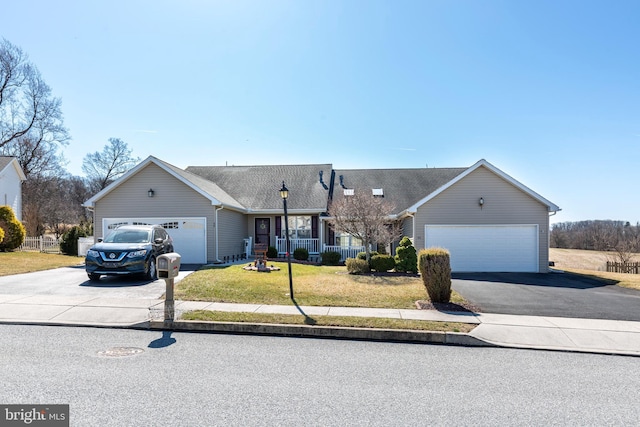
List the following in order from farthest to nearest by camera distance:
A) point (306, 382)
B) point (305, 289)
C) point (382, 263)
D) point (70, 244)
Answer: point (70, 244) < point (382, 263) < point (305, 289) < point (306, 382)

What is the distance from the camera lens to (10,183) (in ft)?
99.0

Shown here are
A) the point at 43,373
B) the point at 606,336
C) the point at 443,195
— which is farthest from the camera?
the point at 443,195

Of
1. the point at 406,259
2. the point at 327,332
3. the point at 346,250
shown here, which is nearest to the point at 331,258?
the point at 346,250

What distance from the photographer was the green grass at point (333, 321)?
7441 mm

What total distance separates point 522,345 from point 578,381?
5.44 ft

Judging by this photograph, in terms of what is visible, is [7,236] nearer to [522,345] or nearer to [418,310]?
[418,310]

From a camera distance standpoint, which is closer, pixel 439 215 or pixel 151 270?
pixel 151 270

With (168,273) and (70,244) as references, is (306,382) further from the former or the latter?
(70,244)

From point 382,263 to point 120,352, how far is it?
36.5 feet

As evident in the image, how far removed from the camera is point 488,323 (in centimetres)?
808

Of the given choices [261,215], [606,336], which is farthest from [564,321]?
Answer: [261,215]

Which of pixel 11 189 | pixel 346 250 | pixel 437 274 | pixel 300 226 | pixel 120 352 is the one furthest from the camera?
pixel 11 189

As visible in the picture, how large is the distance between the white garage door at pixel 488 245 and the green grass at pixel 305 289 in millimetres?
4784

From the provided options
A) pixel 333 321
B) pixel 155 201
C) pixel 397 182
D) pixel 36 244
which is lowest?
pixel 333 321
